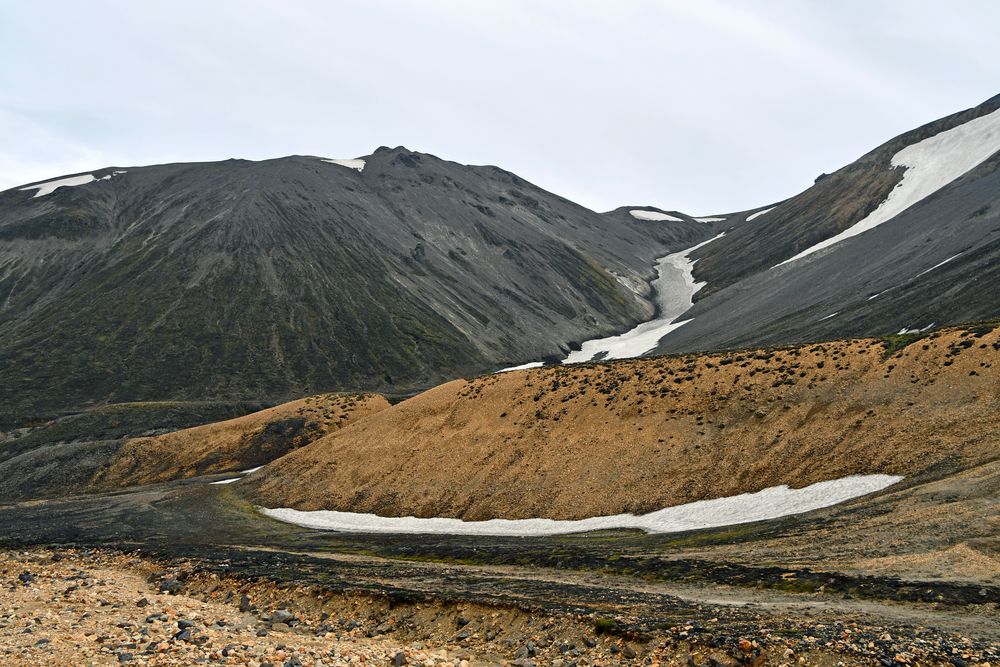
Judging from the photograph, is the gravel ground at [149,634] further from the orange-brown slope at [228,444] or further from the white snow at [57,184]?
the white snow at [57,184]

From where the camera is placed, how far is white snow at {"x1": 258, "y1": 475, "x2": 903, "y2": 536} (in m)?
27.9

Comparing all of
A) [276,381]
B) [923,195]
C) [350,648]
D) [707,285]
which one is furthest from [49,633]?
[707,285]

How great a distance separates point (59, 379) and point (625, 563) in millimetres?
110653

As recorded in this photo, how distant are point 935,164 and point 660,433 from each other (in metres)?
140

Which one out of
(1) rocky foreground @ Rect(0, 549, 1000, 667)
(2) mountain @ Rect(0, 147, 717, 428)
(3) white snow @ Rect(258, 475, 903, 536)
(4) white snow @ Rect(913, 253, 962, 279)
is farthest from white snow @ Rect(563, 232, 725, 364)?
(1) rocky foreground @ Rect(0, 549, 1000, 667)

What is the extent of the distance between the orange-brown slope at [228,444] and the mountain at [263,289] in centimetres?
4047

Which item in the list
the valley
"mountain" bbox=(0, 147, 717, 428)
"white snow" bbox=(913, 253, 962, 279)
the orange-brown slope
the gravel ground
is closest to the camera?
the gravel ground

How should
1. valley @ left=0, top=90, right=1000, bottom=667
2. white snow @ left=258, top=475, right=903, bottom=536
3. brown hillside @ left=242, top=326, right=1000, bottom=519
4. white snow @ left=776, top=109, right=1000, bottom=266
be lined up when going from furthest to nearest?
white snow @ left=776, top=109, right=1000, bottom=266 → brown hillside @ left=242, top=326, right=1000, bottom=519 → white snow @ left=258, top=475, right=903, bottom=536 → valley @ left=0, top=90, right=1000, bottom=667

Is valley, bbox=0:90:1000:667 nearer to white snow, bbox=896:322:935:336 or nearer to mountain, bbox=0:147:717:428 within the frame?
white snow, bbox=896:322:935:336

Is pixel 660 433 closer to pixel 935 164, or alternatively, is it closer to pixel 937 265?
pixel 937 265

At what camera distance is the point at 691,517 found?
30.9 metres

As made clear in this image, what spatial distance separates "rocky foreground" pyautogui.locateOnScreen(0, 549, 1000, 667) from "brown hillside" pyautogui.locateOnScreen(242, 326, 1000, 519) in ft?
56.1

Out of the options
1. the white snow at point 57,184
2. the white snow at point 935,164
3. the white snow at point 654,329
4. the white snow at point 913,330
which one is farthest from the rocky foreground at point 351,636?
the white snow at point 57,184

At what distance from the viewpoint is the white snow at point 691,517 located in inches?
1099
